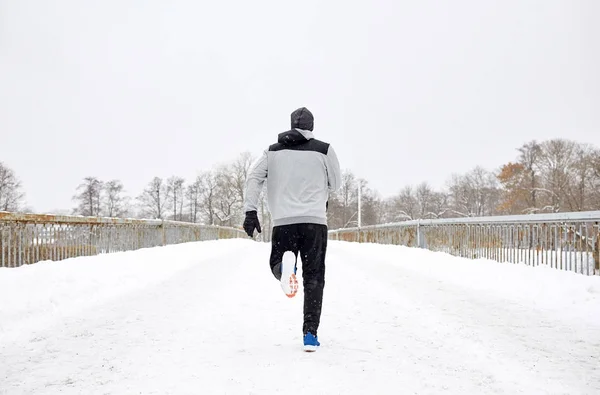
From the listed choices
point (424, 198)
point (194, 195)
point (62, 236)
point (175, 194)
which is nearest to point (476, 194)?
point (424, 198)

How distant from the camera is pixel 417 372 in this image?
2943 mm

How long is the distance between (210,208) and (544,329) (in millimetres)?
63289

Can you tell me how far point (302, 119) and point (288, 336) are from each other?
1890mm

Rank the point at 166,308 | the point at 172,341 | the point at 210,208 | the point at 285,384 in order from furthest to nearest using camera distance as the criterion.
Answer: the point at 210,208
the point at 166,308
the point at 172,341
the point at 285,384

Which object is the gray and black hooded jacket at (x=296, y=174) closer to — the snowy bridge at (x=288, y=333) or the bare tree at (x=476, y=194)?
the snowy bridge at (x=288, y=333)

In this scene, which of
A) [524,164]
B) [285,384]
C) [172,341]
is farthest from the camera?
[524,164]

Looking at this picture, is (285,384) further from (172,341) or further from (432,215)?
(432,215)

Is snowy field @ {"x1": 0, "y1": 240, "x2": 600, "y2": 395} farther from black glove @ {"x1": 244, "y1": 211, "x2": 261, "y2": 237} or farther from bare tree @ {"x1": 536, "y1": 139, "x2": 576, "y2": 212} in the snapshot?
bare tree @ {"x1": 536, "y1": 139, "x2": 576, "y2": 212}

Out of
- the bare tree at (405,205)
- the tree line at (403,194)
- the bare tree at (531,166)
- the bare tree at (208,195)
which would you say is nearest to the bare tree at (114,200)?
the tree line at (403,194)

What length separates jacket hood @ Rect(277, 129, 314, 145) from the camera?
3.87 meters

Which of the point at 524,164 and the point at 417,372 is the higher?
the point at 524,164

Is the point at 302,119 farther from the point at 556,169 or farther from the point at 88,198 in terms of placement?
the point at 88,198

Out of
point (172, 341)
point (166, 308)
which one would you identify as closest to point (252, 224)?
point (172, 341)

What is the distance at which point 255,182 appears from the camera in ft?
13.0
